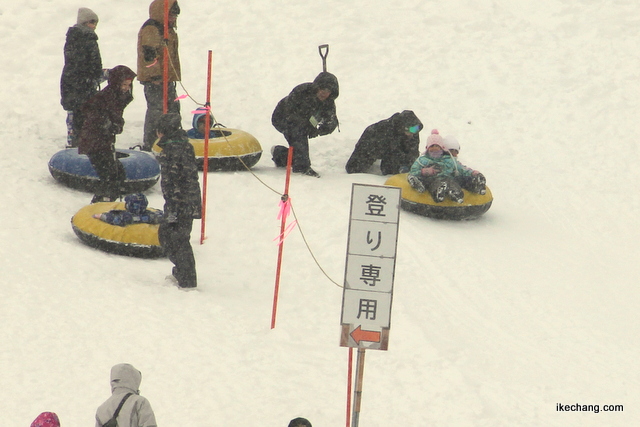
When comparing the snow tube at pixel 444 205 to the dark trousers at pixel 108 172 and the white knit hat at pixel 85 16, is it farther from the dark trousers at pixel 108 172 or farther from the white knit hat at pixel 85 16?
the white knit hat at pixel 85 16

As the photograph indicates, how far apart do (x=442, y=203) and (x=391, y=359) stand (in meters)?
3.33

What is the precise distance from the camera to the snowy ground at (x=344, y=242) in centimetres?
Result: 818

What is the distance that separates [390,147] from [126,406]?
7461 mm

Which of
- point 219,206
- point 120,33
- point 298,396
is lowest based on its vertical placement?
point 298,396

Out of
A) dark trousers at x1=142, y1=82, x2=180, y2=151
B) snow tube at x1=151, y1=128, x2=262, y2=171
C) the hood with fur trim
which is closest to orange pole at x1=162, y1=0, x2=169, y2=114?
dark trousers at x1=142, y1=82, x2=180, y2=151

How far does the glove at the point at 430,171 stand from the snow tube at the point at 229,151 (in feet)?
6.94

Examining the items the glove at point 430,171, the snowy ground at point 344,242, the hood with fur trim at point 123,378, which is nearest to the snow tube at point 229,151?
the snowy ground at point 344,242

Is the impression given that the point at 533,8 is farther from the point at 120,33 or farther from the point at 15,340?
the point at 15,340

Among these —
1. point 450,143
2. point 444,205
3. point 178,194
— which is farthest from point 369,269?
point 450,143

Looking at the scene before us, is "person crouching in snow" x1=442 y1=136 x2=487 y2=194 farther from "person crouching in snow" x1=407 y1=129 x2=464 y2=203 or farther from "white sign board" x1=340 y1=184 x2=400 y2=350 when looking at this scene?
"white sign board" x1=340 y1=184 x2=400 y2=350

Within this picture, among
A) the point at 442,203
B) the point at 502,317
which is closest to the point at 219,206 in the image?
the point at 442,203

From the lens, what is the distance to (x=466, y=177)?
1197 centimetres

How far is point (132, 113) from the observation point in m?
14.5

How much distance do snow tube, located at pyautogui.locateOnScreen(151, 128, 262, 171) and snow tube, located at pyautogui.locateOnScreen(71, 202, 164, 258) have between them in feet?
7.33
